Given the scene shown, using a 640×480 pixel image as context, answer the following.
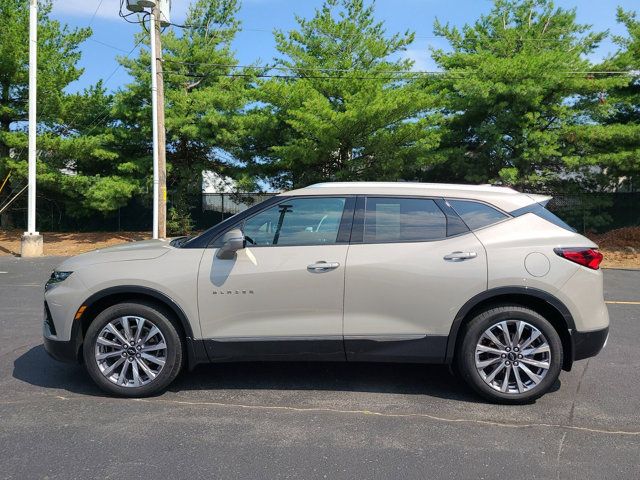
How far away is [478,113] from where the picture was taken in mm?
17844

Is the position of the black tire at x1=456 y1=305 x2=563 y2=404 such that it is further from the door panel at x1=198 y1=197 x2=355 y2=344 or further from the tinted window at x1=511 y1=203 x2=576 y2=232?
the door panel at x1=198 y1=197 x2=355 y2=344

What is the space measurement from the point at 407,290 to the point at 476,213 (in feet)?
2.84

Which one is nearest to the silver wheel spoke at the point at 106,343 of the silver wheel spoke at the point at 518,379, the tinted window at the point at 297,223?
the tinted window at the point at 297,223

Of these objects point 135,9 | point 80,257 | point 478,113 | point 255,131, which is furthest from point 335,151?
point 80,257

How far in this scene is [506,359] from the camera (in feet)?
13.8

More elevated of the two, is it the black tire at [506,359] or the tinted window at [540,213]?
the tinted window at [540,213]

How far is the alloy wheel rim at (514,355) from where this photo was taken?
417 cm

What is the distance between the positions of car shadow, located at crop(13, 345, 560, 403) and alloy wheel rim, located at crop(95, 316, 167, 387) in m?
0.30

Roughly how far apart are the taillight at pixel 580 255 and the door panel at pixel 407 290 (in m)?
0.61

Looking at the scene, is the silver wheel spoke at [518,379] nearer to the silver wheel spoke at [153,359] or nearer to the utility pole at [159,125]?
the silver wheel spoke at [153,359]

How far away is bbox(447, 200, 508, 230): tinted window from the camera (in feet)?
14.3

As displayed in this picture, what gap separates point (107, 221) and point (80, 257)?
1940cm

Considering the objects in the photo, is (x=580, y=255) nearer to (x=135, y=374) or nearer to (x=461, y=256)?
(x=461, y=256)

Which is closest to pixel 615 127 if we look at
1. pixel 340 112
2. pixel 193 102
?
pixel 340 112
